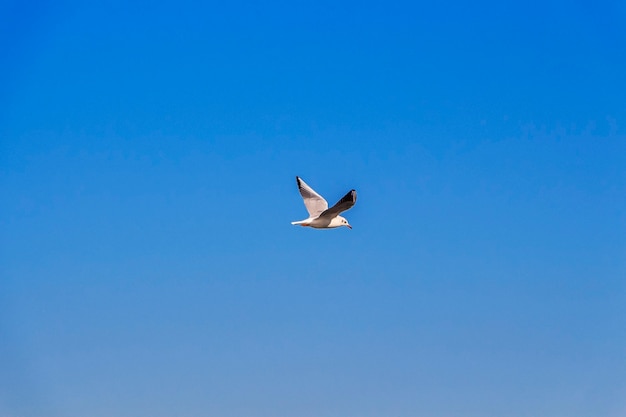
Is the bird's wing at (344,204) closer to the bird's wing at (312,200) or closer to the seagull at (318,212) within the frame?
the seagull at (318,212)

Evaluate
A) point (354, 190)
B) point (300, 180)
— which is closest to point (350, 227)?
point (300, 180)

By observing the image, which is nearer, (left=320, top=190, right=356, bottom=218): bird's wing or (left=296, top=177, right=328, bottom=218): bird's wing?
(left=320, top=190, right=356, bottom=218): bird's wing

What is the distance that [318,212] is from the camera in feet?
175

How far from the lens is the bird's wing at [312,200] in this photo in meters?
53.6

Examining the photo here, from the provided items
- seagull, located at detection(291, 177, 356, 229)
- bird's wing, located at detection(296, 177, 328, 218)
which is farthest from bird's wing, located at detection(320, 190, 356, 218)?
bird's wing, located at detection(296, 177, 328, 218)

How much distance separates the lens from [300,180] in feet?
179

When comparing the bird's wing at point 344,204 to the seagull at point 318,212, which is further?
the seagull at point 318,212

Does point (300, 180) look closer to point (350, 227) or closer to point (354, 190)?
point (350, 227)

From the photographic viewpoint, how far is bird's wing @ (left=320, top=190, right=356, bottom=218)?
4728cm

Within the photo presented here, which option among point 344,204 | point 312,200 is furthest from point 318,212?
point 344,204

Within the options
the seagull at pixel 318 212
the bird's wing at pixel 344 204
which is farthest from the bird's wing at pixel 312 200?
the bird's wing at pixel 344 204

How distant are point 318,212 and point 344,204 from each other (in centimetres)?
548

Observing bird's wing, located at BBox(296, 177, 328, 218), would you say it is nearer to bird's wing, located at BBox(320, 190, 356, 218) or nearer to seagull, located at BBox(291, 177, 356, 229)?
seagull, located at BBox(291, 177, 356, 229)

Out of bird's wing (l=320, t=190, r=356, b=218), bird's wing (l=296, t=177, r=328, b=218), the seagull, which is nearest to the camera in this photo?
bird's wing (l=320, t=190, r=356, b=218)
